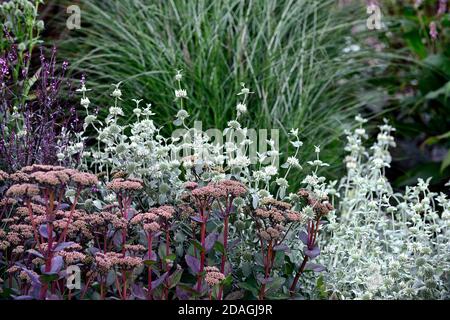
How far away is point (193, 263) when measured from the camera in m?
2.15

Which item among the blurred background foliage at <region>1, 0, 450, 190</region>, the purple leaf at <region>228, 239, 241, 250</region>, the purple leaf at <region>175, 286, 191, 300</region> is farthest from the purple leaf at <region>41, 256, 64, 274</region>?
the blurred background foliage at <region>1, 0, 450, 190</region>

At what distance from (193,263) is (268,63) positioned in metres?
1.83

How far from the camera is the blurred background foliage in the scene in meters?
3.70

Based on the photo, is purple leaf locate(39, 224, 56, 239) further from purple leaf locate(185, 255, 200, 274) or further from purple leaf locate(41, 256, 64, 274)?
purple leaf locate(185, 255, 200, 274)

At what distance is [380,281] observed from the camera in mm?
2486

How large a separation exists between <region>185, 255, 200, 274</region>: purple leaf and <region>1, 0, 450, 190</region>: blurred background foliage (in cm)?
143

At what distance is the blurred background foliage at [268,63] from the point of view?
145 inches

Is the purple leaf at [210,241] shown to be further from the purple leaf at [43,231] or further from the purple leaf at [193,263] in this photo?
the purple leaf at [43,231]

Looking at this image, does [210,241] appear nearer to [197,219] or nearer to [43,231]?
[197,219]

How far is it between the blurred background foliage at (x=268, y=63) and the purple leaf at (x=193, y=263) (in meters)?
1.43

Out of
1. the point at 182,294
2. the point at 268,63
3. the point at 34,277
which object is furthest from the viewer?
the point at 268,63

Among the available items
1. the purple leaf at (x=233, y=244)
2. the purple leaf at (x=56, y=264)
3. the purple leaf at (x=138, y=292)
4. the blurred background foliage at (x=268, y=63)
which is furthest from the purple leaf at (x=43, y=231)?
the blurred background foliage at (x=268, y=63)

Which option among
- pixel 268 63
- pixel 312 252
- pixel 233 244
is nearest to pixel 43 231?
pixel 233 244
